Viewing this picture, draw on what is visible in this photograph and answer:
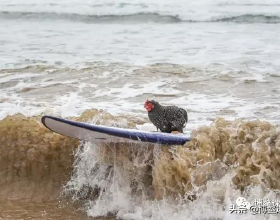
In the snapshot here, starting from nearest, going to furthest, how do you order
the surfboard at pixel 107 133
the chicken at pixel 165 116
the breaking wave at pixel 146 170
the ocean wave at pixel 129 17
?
1. the breaking wave at pixel 146 170
2. the surfboard at pixel 107 133
3. the chicken at pixel 165 116
4. the ocean wave at pixel 129 17

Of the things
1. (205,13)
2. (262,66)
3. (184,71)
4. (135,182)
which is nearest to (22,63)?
(184,71)

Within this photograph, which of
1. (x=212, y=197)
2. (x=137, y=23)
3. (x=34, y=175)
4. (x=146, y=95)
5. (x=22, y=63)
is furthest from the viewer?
(x=137, y=23)

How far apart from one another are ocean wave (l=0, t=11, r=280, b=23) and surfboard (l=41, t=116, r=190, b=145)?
12239 mm

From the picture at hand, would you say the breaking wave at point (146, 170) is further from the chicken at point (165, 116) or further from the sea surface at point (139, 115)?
the chicken at point (165, 116)

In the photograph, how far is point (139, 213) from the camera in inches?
187

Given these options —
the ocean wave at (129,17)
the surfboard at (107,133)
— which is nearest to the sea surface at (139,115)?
the surfboard at (107,133)

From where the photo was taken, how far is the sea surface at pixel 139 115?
15.8ft

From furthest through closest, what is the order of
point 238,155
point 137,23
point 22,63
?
point 137,23 → point 22,63 → point 238,155

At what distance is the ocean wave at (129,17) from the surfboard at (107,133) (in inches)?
482

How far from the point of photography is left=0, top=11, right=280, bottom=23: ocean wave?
54.8ft

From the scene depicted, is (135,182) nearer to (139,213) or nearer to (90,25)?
(139,213)

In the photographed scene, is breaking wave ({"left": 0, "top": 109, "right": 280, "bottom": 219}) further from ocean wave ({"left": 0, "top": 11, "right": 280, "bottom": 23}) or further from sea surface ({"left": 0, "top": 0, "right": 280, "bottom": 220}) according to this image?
ocean wave ({"left": 0, "top": 11, "right": 280, "bottom": 23})

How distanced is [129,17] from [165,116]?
540 inches

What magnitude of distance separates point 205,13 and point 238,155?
44.5 feet
